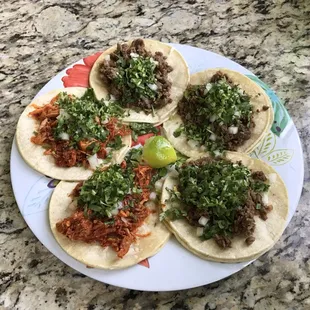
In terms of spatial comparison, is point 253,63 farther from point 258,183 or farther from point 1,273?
point 1,273

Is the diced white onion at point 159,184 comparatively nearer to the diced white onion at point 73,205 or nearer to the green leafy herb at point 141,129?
the green leafy herb at point 141,129

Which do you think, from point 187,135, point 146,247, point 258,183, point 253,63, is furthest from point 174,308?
point 253,63

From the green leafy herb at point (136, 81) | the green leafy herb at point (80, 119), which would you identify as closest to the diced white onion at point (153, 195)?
the green leafy herb at point (80, 119)

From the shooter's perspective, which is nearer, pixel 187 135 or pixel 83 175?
pixel 83 175

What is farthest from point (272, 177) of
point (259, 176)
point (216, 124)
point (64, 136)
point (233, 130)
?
point (64, 136)

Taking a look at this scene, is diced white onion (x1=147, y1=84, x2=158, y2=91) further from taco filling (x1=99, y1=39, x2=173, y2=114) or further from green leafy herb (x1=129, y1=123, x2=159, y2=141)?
green leafy herb (x1=129, y1=123, x2=159, y2=141)

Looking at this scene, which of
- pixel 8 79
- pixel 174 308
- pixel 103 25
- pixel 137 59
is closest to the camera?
pixel 174 308
